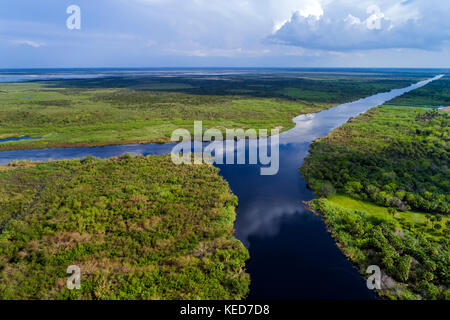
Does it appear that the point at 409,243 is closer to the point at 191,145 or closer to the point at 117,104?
the point at 191,145

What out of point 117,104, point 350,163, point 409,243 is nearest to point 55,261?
point 409,243

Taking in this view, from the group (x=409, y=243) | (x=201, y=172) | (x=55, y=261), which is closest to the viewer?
(x=55, y=261)

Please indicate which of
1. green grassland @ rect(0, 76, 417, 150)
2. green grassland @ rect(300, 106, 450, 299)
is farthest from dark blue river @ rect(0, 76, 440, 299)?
green grassland @ rect(0, 76, 417, 150)

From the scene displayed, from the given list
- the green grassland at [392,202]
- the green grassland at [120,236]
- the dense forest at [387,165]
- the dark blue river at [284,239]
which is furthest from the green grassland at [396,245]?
the green grassland at [120,236]

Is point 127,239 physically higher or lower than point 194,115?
lower

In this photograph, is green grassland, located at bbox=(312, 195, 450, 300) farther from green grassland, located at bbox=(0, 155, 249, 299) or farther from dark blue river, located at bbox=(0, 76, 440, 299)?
green grassland, located at bbox=(0, 155, 249, 299)

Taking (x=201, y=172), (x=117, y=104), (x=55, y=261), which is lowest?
(x=55, y=261)

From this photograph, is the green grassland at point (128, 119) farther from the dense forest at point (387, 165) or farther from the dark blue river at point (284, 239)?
the dense forest at point (387, 165)
